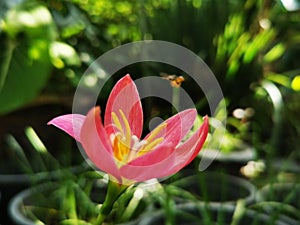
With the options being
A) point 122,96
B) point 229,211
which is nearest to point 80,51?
point 229,211

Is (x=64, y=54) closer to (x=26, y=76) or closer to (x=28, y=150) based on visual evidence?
(x=26, y=76)

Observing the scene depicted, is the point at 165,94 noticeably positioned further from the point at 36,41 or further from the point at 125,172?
the point at 125,172

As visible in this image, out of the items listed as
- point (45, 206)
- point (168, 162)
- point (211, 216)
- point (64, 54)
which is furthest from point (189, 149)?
point (64, 54)

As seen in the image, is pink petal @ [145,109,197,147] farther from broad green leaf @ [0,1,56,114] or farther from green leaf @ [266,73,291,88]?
green leaf @ [266,73,291,88]

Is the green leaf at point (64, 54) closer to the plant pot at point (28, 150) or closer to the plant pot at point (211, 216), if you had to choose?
the plant pot at point (28, 150)

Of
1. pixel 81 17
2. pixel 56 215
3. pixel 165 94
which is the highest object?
pixel 81 17

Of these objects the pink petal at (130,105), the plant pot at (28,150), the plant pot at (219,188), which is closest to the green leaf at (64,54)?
the plant pot at (28,150)
